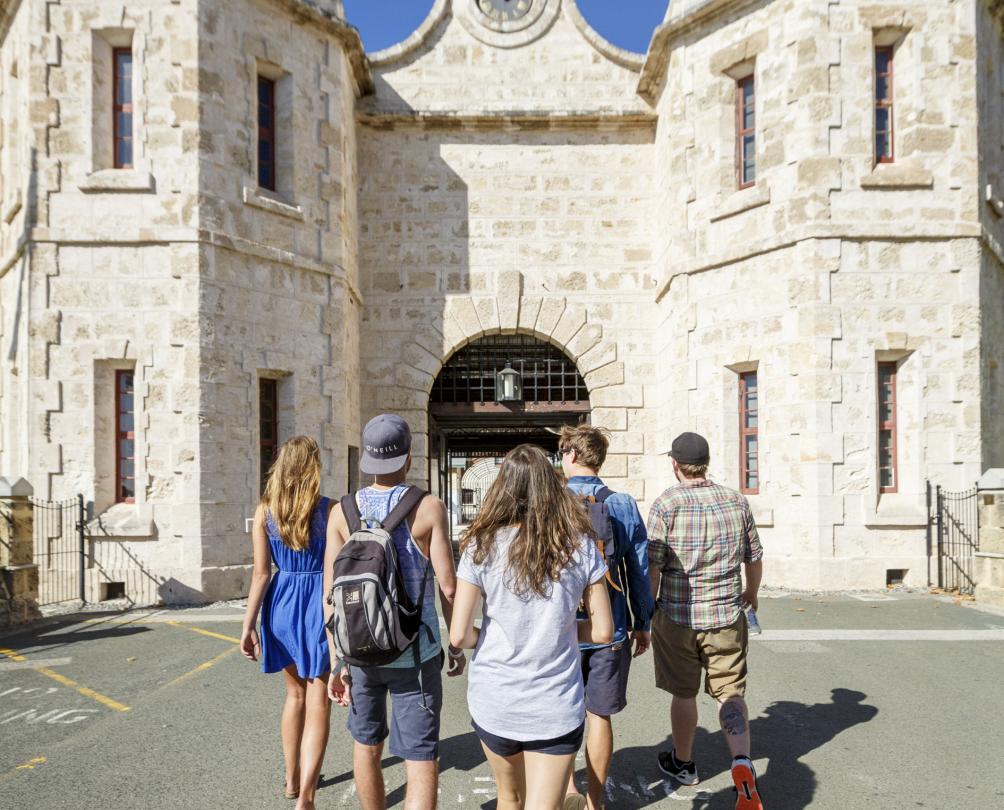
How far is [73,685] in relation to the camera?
19.6 ft

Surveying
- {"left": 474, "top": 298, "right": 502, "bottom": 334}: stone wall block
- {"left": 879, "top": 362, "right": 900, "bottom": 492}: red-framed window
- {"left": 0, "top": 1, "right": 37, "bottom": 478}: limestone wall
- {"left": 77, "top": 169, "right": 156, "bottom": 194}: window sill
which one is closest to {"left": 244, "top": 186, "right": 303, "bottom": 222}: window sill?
{"left": 77, "top": 169, "right": 156, "bottom": 194}: window sill

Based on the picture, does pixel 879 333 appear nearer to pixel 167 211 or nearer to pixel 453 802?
pixel 453 802

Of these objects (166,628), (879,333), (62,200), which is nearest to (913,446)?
(879,333)

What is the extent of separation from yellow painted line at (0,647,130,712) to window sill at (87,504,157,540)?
7.99ft

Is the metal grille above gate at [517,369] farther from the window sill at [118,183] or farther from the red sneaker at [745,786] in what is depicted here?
the red sneaker at [745,786]

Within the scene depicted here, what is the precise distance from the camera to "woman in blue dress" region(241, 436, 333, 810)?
3689mm

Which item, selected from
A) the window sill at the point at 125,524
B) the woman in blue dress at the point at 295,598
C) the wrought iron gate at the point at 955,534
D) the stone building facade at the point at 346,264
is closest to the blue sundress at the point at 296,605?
the woman in blue dress at the point at 295,598

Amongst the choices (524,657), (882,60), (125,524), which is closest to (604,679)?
(524,657)

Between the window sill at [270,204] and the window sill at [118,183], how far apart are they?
1.17 metres

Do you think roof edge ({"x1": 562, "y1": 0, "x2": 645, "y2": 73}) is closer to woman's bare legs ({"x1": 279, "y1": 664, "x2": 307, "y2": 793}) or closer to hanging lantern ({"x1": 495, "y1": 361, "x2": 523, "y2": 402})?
hanging lantern ({"x1": 495, "y1": 361, "x2": 523, "y2": 402})

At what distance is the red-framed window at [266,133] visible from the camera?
11.0 m

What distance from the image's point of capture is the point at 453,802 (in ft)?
12.6

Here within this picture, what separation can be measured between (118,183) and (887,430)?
10.6m

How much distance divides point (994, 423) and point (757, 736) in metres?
8.41
